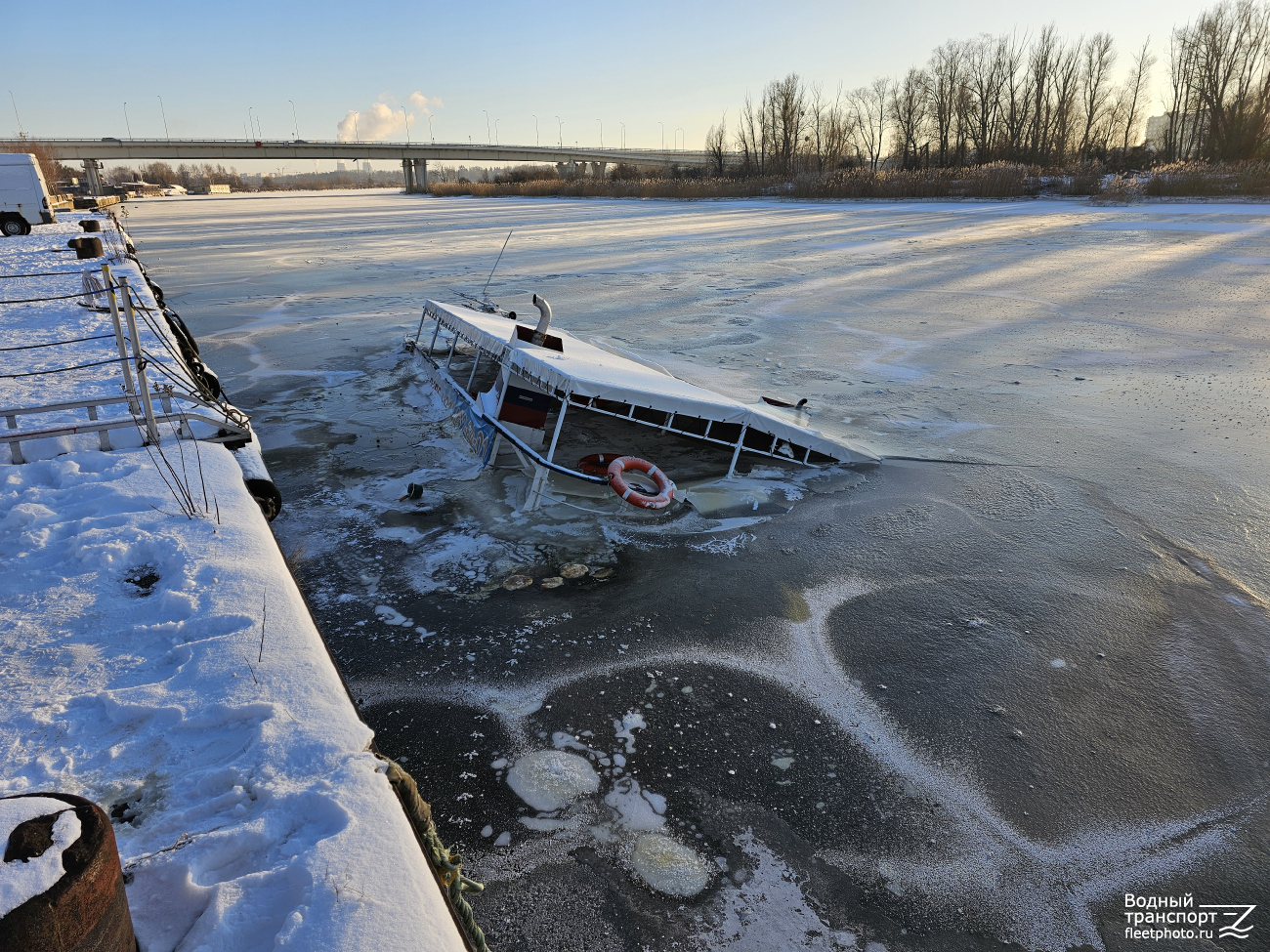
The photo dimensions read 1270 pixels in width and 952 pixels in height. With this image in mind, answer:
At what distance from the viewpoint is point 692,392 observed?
8.01 metres

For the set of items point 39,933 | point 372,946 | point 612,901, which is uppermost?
point 39,933

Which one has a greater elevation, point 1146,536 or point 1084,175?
point 1084,175

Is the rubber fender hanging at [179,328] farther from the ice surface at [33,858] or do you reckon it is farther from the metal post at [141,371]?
the ice surface at [33,858]

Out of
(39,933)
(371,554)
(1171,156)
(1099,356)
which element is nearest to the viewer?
(39,933)

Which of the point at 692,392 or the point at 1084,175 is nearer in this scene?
the point at 692,392

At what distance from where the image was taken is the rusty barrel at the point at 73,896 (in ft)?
5.41

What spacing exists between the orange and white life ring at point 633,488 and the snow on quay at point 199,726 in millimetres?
3152

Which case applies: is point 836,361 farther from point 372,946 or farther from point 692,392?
point 372,946

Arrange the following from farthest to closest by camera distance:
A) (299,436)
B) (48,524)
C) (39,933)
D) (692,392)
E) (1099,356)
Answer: (1099,356) < (299,436) < (692,392) < (48,524) < (39,933)

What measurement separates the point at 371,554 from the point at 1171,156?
6081cm

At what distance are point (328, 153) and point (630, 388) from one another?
10123 centimetres

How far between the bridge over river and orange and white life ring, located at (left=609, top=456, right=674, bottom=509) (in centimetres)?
7484

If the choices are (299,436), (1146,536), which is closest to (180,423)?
(299,436)

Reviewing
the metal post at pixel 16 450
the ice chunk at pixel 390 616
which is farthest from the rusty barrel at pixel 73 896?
the metal post at pixel 16 450
